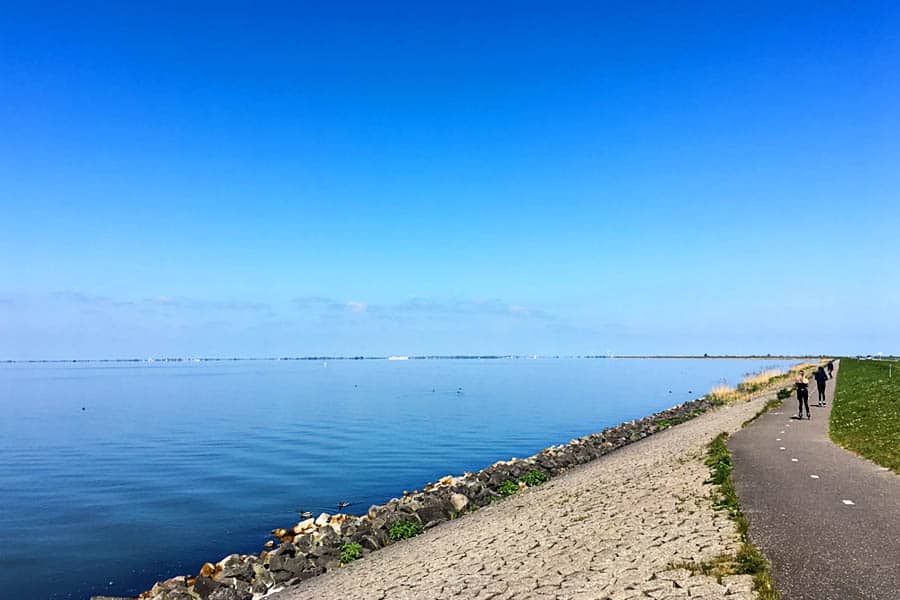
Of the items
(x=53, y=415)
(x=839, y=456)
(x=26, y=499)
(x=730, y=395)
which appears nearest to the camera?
(x=839, y=456)

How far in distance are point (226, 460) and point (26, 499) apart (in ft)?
39.3

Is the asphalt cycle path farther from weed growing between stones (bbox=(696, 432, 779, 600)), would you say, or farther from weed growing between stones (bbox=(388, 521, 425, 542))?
weed growing between stones (bbox=(388, 521, 425, 542))

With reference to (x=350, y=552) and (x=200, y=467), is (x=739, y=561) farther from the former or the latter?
(x=200, y=467)

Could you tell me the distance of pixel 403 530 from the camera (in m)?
19.7

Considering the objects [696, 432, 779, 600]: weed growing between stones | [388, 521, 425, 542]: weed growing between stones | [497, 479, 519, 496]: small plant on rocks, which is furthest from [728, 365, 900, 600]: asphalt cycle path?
[388, 521, 425, 542]: weed growing between stones

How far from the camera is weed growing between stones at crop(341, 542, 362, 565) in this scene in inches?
689

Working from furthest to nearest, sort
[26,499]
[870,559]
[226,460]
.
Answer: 1. [226,460]
2. [26,499]
3. [870,559]

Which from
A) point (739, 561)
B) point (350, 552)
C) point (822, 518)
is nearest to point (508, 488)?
point (350, 552)

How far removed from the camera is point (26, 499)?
30328mm

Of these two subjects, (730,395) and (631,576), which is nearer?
(631,576)

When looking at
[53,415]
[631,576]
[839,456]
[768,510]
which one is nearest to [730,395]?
[839,456]

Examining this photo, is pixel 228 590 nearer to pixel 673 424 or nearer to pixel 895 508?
pixel 895 508

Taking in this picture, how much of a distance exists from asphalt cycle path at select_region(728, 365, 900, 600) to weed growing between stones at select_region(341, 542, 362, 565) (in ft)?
35.5

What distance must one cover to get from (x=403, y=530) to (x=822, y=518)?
39.5 ft
